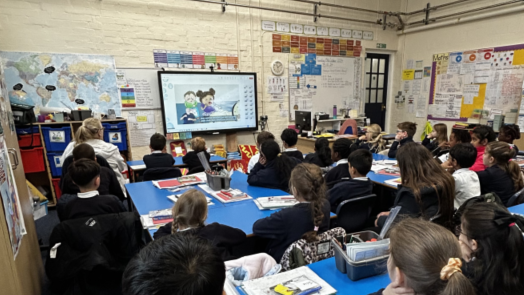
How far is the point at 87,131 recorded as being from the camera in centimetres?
307

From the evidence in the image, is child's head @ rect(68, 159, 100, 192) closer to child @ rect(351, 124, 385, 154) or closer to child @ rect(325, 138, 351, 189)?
child @ rect(325, 138, 351, 189)

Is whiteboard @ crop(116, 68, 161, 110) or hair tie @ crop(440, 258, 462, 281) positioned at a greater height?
whiteboard @ crop(116, 68, 161, 110)

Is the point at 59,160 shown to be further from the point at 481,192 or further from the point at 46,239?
the point at 481,192

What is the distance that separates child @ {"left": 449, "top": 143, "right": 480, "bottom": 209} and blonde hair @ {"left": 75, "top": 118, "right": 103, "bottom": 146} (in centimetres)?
348

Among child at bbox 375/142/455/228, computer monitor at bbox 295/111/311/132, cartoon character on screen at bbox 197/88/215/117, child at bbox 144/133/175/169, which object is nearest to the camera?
child at bbox 375/142/455/228

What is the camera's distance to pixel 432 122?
239 inches

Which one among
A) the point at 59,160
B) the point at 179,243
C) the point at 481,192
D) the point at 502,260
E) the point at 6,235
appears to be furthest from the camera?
the point at 59,160

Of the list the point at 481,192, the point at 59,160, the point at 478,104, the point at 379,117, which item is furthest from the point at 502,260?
the point at 379,117

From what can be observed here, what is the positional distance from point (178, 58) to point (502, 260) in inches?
179

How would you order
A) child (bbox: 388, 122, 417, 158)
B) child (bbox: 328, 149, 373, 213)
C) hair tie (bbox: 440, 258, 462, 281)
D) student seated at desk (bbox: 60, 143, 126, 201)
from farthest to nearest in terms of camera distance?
1. child (bbox: 388, 122, 417, 158)
2. student seated at desk (bbox: 60, 143, 126, 201)
3. child (bbox: 328, 149, 373, 213)
4. hair tie (bbox: 440, 258, 462, 281)

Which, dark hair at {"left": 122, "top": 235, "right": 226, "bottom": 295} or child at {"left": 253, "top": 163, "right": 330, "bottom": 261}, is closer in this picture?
dark hair at {"left": 122, "top": 235, "right": 226, "bottom": 295}

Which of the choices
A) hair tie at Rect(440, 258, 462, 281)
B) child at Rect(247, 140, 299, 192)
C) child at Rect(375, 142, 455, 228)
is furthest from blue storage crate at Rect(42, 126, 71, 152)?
hair tie at Rect(440, 258, 462, 281)

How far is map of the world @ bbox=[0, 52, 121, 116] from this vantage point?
374 centimetres

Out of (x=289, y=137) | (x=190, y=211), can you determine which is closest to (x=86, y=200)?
(x=190, y=211)
